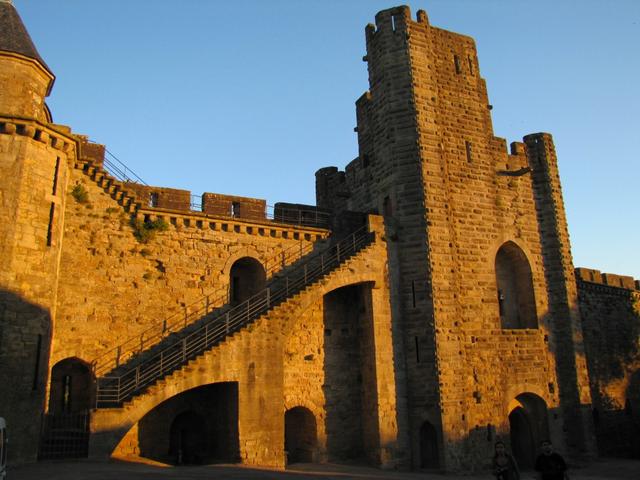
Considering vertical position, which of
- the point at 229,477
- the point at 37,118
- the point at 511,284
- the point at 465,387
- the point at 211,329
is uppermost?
the point at 37,118

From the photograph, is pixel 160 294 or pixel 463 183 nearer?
pixel 160 294

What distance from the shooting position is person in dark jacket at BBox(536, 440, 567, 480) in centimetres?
916

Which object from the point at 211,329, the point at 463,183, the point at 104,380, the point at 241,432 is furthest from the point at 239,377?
the point at 463,183

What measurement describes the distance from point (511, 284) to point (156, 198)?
1397cm

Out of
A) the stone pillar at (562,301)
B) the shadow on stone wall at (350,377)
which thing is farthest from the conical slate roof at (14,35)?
the stone pillar at (562,301)

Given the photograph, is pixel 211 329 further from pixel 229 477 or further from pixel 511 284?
pixel 511 284

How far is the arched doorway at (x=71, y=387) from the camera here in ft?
57.3

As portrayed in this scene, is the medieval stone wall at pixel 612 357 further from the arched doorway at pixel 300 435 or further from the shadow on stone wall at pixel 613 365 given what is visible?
the arched doorway at pixel 300 435

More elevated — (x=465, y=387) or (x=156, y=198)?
(x=156, y=198)

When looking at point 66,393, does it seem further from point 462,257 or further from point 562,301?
point 562,301

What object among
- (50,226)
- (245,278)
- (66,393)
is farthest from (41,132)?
(245,278)

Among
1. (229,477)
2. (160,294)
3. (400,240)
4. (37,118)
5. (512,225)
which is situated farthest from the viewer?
(512,225)

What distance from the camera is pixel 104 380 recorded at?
56.7 feet

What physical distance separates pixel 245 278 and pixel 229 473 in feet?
26.5
